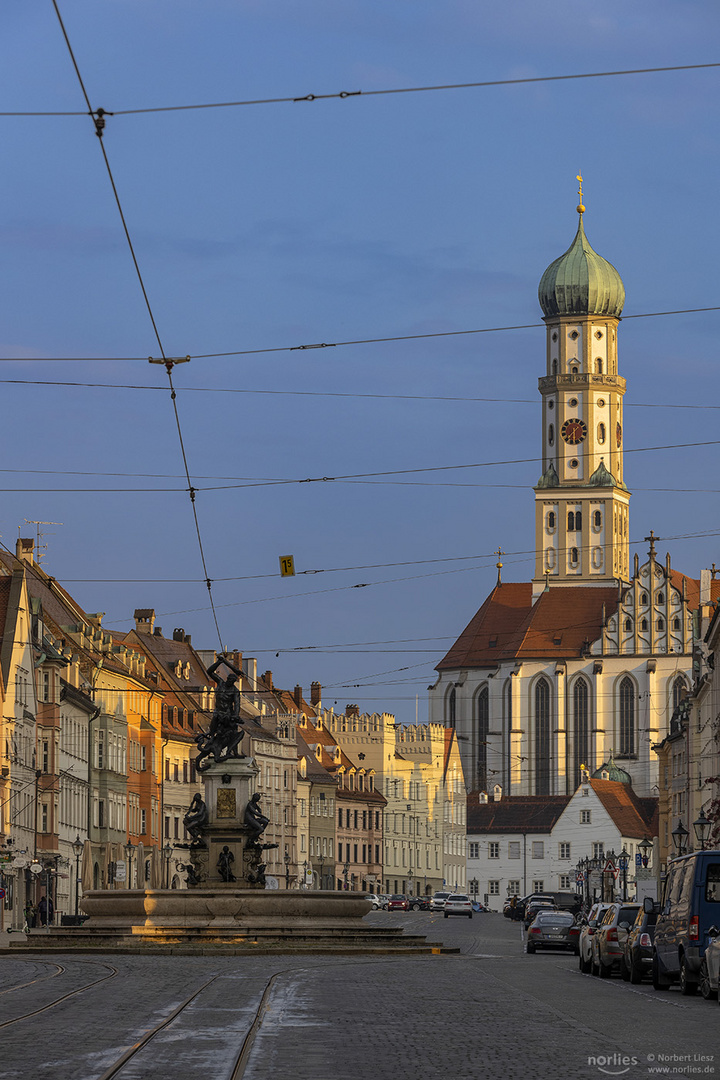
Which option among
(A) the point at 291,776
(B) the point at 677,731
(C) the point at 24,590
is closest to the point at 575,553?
(A) the point at 291,776

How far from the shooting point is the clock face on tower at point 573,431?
165750 millimetres

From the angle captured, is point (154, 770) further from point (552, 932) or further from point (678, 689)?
point (678, 689)

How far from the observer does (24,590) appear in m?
70.1

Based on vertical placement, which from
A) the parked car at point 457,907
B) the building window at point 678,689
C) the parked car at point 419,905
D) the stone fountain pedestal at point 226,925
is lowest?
the parked car at point 419,905

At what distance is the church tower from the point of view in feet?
531

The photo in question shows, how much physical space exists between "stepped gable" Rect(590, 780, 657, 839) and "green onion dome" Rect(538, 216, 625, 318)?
45.5m

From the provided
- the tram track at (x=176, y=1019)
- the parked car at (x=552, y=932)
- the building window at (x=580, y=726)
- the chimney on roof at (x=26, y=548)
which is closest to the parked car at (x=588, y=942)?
the parked car at (x=552, y=932)

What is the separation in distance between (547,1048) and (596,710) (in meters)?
132

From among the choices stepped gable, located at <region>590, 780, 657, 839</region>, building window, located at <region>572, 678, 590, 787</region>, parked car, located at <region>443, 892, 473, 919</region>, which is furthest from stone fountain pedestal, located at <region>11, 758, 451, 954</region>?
building window, located at <region>572, 678, 590, 787</region>

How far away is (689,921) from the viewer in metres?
27.3

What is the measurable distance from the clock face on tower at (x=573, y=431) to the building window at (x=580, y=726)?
24961 millimetres

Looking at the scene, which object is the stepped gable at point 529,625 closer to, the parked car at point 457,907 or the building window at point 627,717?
the building window at point 627,717

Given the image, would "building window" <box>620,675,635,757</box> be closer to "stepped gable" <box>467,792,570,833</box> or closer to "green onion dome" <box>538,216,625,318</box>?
"stepped gable" <box>467,792,570,833</box>

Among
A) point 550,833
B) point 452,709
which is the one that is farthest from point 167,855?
point 452,709
